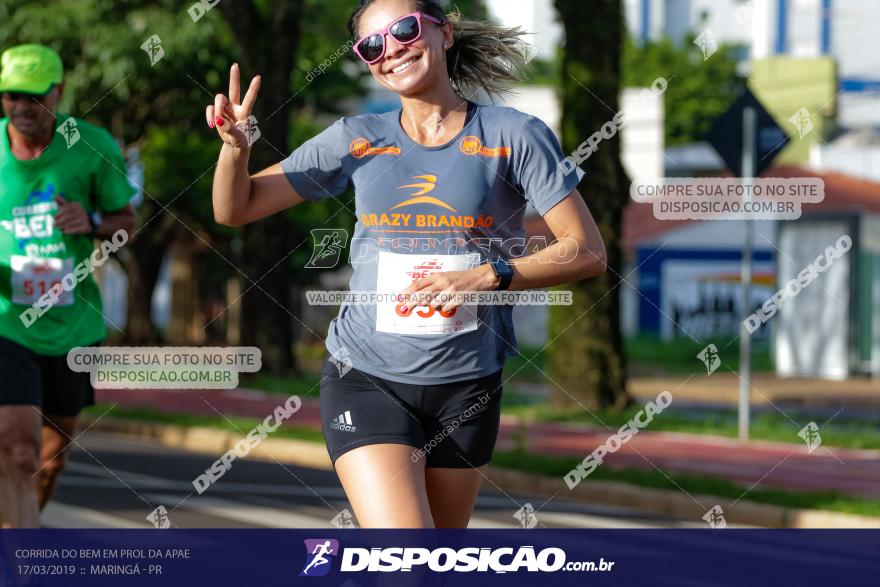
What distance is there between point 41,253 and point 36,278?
11 centimetres

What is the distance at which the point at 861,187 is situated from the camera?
3303 centimetres

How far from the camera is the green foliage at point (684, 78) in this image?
56.1 metres

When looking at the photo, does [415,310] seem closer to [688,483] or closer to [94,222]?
[94,222]

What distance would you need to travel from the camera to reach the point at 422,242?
411 centimetres

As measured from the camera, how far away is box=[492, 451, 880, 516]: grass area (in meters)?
9.58

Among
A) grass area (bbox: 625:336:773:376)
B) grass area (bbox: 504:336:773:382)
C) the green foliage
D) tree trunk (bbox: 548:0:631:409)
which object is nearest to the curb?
tree trunk (bbox: 548:0:631:409)

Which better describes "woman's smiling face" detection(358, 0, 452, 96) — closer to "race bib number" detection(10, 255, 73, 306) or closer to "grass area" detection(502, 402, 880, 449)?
"race bib number" detection(10, 255, 73, 306)

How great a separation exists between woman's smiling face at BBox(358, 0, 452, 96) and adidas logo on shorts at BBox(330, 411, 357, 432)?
2.78 feet

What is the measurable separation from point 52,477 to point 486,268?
121 inches

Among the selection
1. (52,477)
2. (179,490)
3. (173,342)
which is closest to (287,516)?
(179,490)

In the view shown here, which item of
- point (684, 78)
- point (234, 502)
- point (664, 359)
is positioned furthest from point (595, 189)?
point (684, 78)

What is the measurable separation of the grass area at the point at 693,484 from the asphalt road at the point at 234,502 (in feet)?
1.05

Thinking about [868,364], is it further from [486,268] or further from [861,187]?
[486,268]

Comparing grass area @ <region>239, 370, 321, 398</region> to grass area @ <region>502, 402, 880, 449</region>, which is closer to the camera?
grass area @ <region>502, 402, 880, 449</region>
